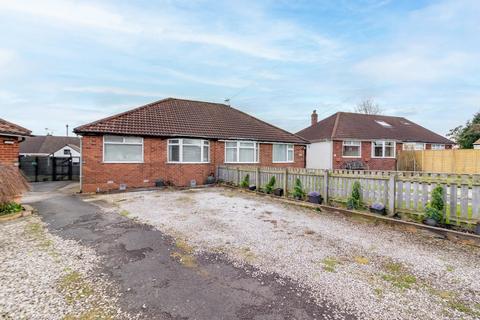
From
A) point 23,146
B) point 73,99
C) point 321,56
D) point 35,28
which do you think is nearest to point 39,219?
point 35,28

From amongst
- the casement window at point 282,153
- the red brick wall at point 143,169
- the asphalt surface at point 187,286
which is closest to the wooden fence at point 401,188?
the asphalt surface at point 187,286

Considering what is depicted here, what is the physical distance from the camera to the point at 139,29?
1125 centimetres

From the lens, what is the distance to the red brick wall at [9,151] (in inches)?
302

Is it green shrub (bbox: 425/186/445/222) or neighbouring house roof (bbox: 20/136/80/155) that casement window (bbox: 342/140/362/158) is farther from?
neighbouring house roof (bbox: 20/136/80/155)

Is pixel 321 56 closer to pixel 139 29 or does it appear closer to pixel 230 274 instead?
pixel 139 29

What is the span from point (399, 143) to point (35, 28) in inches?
1031

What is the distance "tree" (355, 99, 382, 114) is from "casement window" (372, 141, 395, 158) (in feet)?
65.6

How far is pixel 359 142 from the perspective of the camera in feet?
68.2

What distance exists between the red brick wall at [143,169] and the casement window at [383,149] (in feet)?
47.3

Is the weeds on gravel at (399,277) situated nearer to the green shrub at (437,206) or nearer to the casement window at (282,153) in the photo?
the green shrub at (437,206)

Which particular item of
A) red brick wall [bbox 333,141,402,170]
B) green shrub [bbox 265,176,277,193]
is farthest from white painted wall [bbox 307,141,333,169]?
green shrub [bbox 265,176,277,193]

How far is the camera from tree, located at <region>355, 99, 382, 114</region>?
3891 cm

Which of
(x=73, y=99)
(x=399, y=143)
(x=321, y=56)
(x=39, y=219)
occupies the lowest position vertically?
(x=39, y=219)

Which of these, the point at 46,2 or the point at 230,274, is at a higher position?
the point at 46,2
